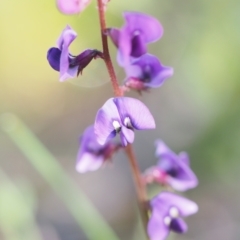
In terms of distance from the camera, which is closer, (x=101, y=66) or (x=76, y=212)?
(x=76, y=212)

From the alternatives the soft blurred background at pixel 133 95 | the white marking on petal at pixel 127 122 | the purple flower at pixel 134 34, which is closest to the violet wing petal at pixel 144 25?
the purple flower at pixel 134 34

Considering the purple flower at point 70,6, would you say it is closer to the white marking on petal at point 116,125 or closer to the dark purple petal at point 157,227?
the white marking on petal at point 116,125

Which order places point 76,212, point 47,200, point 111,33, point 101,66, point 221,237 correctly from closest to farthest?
1. point 111,33
2. point 76,212
3. point 221,237
4. point 47,200
5. point 101,66

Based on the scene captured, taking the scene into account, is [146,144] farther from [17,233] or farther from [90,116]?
[17,233]

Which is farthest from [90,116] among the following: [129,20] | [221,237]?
[129,20]

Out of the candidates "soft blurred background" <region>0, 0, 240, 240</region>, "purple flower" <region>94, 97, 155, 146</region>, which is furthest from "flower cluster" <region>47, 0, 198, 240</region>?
"soft blurred background" <region>0, 0, 240, 240</region>

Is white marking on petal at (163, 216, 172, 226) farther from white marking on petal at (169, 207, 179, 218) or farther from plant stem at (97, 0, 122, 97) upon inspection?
plant stem at (97, 0, 122, 97)

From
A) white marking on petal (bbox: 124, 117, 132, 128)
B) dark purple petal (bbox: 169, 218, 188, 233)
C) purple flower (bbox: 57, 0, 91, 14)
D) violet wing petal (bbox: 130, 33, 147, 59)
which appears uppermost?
purple flower (bbox: 57, 0, 91, 14)
